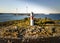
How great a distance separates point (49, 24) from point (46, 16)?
0.28 meters

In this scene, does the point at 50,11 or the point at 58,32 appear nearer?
the point at 58,32

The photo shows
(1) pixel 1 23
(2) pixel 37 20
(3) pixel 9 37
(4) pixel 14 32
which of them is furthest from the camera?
(2) pixel 37 20

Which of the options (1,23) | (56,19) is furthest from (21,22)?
(56,19)

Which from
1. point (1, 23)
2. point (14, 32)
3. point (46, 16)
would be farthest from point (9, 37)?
point (46, 16)

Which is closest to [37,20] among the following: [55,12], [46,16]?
[46,16]

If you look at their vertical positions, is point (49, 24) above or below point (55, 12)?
below

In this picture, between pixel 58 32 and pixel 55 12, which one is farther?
pixel 55 12

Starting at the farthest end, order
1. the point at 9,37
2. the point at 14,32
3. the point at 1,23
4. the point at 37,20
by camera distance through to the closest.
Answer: the point at 37,20
the point at 1,23
the point at 14,32
the point at 9,37

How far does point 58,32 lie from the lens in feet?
7.30

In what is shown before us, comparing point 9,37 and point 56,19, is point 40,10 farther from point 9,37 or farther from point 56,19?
point 9,37

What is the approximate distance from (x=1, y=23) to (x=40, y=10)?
787 millimetres

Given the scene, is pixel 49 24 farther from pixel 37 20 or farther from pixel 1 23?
pixel 1 23

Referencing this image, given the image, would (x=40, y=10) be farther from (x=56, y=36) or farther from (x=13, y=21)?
(x=56, y=36)

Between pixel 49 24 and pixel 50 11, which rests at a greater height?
pixel 50 11
